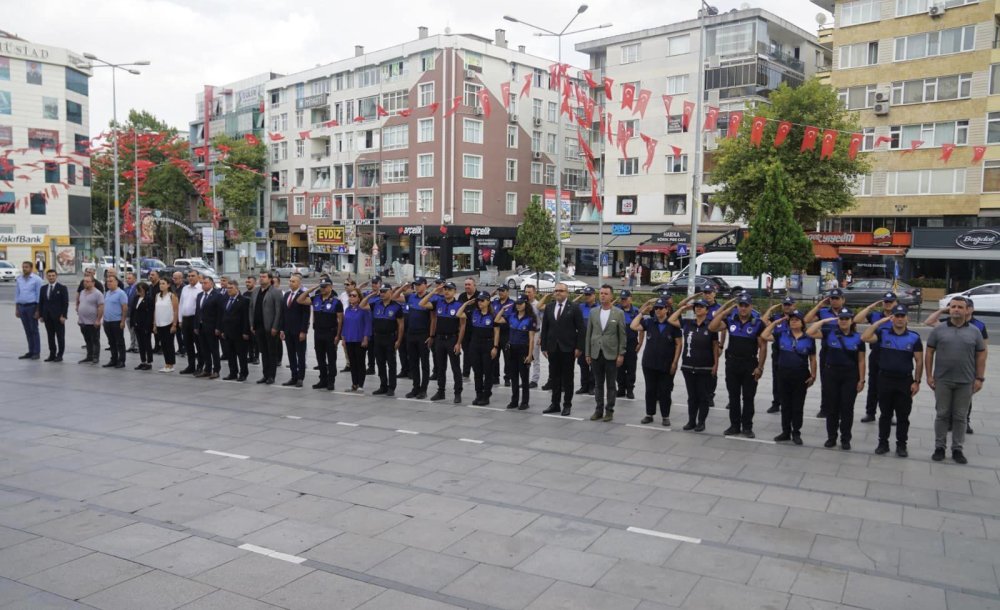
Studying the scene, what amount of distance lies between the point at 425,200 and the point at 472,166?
4.19 meters

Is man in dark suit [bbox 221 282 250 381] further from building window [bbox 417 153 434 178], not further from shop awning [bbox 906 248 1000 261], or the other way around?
building window [bbox 417 153 434 178]


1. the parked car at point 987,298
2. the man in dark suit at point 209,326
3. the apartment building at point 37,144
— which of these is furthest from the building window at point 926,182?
the apartment building at point 37,144

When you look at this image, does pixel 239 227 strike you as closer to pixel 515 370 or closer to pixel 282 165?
pixel 282 165

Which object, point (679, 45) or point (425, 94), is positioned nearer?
point (679, 45)

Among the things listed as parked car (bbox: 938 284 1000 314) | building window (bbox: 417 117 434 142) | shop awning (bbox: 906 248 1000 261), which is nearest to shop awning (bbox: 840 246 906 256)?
shop awning (bbox: 906 248 1000 261)

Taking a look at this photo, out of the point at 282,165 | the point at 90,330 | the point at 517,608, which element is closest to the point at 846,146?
the point at 90,330

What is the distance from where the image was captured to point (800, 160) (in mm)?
36094

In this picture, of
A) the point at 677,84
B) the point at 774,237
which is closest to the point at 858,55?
the point at 677,84

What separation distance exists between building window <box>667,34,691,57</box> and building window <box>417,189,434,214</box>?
18.8 metres

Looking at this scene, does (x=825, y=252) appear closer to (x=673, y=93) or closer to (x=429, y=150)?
(x=673, y=93)

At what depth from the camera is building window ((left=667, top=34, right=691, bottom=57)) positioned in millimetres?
47562

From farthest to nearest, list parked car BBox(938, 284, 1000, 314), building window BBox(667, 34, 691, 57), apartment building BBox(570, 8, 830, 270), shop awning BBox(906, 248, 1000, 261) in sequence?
building window BBox(667, 34, 691, 57) → apartment building BBox(570, 8, 830, 270) → shop awning BBox(906, 248, 1000, 261) → parked car BBox(938, 284, 1000, 314)

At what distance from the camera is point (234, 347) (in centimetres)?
1367

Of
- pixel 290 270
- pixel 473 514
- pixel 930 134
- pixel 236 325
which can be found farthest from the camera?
pixel 290 270
